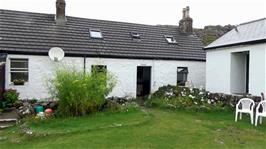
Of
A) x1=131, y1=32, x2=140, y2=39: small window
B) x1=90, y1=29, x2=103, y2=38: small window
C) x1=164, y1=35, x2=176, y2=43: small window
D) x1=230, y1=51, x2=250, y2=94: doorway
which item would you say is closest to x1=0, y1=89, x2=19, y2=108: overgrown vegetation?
x1=90, y1=29, x2=103, y2=38: small window

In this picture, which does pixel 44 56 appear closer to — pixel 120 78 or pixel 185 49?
pixel 120 78

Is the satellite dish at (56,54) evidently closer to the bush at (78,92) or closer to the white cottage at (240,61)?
the bush at (78,92)

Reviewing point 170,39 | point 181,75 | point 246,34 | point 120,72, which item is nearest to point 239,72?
point 246,34

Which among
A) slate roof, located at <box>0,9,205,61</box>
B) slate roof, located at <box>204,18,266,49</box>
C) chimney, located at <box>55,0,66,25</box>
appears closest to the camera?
slate roof, located at <box>204,18,266,49</box>

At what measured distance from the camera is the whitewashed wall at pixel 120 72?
68.1 feet

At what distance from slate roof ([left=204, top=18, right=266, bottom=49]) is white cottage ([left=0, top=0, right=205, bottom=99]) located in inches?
190

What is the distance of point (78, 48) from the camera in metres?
22.4

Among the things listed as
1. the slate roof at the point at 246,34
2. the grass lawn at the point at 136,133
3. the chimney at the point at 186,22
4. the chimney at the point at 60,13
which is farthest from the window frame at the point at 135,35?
the grass lawn at the point at 136,133

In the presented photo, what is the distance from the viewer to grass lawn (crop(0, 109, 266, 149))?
10266 millimetres

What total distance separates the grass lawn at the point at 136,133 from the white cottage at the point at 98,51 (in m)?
6.23

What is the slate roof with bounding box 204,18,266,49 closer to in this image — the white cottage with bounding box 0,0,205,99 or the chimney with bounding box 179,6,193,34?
the white cottage with bounding box 0,0,205,99

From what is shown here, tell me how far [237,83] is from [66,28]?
39.9 feet

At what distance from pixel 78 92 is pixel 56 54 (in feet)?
22.5

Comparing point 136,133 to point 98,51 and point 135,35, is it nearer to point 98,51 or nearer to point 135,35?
point 98,51
